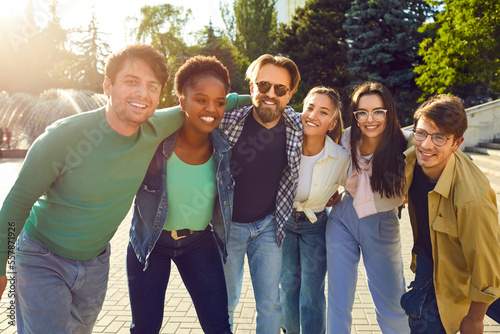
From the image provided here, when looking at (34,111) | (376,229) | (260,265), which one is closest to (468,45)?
(376,229)

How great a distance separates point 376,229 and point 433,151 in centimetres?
83

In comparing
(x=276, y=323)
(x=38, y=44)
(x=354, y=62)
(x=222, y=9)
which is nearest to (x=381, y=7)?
(x=354, y=62)

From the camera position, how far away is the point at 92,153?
2.13 meters

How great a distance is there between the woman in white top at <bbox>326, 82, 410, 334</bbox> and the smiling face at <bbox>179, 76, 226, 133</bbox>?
121cm

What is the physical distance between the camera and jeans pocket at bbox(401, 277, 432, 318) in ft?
8.20

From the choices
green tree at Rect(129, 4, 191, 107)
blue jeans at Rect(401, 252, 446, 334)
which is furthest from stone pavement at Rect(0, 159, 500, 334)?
green tree at Rect(129, 4, 191, 107)

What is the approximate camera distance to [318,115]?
10.2 ft

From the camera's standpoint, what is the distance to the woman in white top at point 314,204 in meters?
3.11

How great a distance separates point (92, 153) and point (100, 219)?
1.33 ft

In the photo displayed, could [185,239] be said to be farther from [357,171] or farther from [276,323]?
→ [357,171]

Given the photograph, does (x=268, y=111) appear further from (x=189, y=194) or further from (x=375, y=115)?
(x=189, y=194)

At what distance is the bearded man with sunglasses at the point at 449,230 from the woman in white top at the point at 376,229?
257mm

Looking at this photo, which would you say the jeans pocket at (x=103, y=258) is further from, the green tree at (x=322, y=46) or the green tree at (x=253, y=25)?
the green tree at (x=253, y=25)

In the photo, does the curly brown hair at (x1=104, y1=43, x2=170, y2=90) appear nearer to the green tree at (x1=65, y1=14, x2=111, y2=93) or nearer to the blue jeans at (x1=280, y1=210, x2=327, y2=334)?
the blue jeans at (x1=280, y1=210, x2=327, y2=334)
